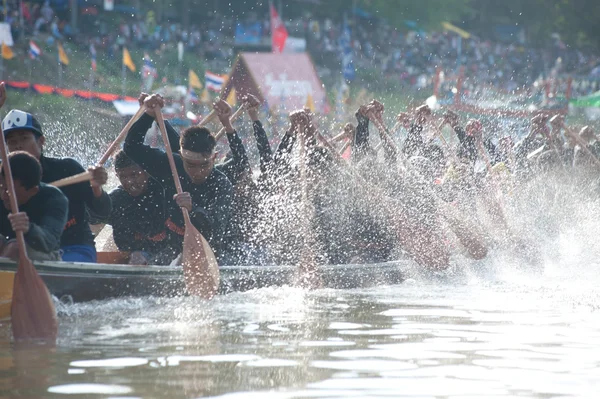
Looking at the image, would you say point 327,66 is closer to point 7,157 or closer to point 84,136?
point 84,136

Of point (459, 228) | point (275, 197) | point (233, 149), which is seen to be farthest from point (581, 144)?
point (233, 149)

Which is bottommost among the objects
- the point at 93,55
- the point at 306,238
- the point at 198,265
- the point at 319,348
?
the point at 319,348

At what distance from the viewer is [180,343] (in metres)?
7.57

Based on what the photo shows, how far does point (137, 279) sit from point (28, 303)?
1432 mm

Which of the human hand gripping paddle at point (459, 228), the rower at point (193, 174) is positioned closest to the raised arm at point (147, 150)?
the rower at point (193, 174)

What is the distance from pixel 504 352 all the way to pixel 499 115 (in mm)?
19974

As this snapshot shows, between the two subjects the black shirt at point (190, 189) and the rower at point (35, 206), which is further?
the black shirt at point (190, 189)

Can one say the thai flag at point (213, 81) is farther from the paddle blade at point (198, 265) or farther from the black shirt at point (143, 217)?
the paddle blade at point (198, 265)

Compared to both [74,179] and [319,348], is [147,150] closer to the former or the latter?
[74,179]

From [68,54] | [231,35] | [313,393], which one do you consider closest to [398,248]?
[313,393]

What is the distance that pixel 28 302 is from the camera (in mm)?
7715

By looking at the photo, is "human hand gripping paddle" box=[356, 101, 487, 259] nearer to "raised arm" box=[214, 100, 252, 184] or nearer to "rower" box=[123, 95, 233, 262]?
"raised arm" box=[214, 100, 252, 184]

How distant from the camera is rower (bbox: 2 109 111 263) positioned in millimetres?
8570

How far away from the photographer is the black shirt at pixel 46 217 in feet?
25.9
